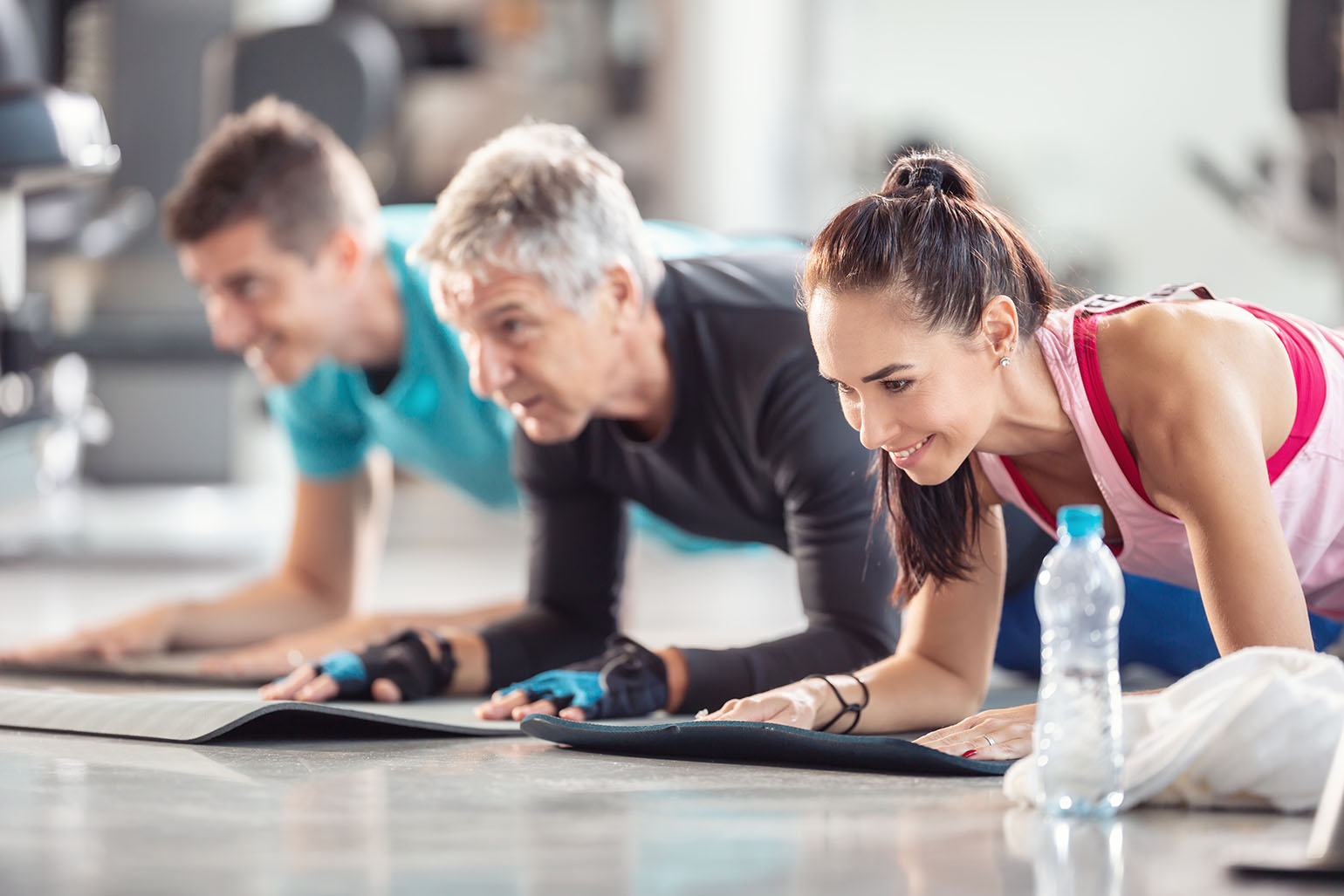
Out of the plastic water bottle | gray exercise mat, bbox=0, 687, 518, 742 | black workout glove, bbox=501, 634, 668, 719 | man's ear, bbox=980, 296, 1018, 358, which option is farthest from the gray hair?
the plastic water bottle

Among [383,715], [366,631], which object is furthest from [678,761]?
[366,631]

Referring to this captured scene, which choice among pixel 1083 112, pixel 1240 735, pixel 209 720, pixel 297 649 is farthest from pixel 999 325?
pixel 1083 112

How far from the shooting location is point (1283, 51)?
332cm

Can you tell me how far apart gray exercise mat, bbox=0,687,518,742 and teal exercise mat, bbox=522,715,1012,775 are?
0.59 feet

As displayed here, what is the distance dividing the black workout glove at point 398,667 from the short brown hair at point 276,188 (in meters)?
0.77

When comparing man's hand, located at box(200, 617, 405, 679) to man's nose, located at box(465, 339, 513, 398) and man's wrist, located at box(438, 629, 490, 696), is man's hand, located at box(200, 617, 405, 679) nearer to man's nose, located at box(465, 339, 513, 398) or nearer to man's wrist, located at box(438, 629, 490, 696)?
man's wrist, located at box(438, 629, 490, 696)

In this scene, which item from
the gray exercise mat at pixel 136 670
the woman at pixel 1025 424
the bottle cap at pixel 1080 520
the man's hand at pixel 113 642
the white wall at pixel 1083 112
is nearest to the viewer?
the bottle cap at pixel 1080 520

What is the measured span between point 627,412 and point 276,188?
2.64ft

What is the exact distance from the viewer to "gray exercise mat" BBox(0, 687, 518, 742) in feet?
5.48

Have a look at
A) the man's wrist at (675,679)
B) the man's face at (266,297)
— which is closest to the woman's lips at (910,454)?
the man's wrist at (675,679)

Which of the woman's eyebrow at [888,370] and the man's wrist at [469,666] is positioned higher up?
the woman's eyebrow at [888,370]

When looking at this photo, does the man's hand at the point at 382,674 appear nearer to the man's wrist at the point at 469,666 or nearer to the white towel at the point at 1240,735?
the man's wrist at the point at 469,666

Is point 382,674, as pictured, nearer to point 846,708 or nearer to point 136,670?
point 136,670

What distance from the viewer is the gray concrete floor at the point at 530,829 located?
106 centimetres
